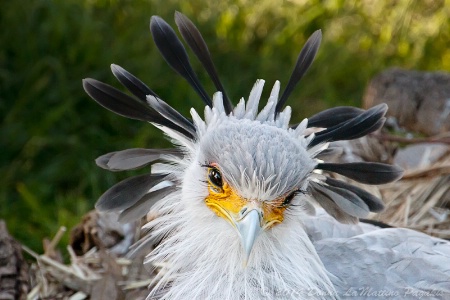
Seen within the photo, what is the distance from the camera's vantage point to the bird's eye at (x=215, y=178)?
241 cm

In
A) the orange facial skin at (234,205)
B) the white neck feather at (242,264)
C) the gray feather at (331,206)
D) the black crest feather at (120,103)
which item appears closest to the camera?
the orange facial skin at (234,205)

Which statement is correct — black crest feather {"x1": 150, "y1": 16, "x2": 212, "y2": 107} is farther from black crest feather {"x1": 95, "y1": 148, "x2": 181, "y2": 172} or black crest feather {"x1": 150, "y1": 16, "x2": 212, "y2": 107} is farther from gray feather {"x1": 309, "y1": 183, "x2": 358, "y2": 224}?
gray feather {"x1": 309, "y1": 183, "x2": 358, "y2": 224}

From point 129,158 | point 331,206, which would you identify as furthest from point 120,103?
point 331,206

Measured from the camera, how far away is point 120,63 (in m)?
5.17

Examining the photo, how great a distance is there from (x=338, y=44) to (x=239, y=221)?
395 centimetres

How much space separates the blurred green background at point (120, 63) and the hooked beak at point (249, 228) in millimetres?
1973

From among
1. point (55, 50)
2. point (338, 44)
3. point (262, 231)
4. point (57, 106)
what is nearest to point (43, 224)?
point (57, 106)

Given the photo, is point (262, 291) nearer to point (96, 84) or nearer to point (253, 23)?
point (96, 84)

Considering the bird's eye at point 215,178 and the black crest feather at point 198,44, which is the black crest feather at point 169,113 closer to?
the black crest feather at point 198,44

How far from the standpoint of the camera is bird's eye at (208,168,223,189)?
241cm

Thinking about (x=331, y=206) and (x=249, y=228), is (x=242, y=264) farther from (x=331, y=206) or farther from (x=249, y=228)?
(x=331, y=206)

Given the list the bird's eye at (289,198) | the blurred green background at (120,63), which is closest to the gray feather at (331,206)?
the bird's eye at (289,198)

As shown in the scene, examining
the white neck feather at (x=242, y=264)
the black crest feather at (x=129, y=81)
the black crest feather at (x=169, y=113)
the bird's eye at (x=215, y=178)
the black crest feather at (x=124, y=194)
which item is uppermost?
the black crest feather at (x=129, y=81)

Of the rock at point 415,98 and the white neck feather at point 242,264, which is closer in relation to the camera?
the white neck feather at point 242,264
